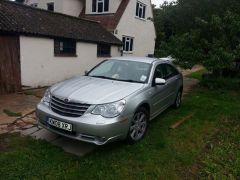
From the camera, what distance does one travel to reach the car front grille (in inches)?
154

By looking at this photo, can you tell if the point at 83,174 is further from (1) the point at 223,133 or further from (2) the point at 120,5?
(2) the point at 120,5

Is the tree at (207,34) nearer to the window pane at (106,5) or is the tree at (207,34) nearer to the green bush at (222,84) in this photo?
the green bush at (222,84)

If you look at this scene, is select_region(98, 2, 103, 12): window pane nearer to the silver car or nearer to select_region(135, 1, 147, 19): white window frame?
select_region(135, 1, 147, 19): white window frame

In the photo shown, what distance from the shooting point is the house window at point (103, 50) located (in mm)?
14121

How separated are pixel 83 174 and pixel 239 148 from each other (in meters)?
3.12

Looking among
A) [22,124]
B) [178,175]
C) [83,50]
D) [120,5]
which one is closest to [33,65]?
[83,50]

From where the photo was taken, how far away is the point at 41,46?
1003cm

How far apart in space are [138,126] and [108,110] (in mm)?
973

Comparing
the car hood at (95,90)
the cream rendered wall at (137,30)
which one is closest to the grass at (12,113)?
the car hood at (95,90)

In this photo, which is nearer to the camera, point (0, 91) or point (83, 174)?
point (83, 174)

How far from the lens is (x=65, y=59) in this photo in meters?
11.5

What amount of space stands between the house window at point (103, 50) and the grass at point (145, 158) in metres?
9.31

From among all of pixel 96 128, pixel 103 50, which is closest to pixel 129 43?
pixel 103 50

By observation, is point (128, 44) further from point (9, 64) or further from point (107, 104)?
point (107, 104)
